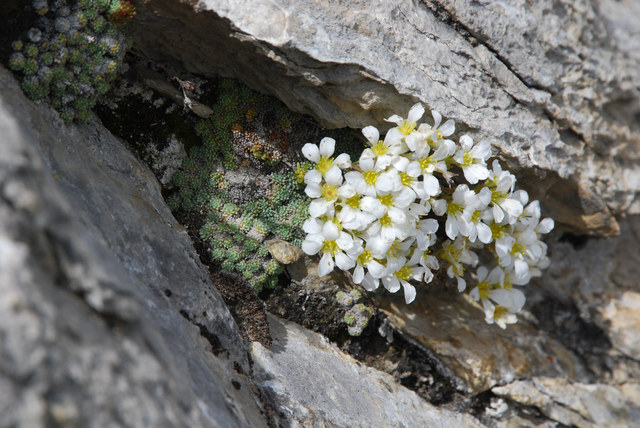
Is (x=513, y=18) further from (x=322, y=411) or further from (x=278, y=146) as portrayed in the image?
(x=322, y=411)

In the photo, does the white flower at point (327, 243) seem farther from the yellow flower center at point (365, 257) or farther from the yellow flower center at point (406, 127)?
the yellow flower center at point (406, 127)

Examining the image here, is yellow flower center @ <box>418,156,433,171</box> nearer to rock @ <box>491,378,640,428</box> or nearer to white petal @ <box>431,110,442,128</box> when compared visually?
white petal @ <box>431,110,442,128</box>

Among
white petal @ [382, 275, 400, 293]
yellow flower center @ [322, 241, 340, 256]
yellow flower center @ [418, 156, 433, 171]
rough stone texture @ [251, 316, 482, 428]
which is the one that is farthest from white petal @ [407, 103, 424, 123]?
rough stone texture @ [251, 316, 482, 428]

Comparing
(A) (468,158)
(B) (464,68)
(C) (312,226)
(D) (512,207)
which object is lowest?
(C) (312,226)

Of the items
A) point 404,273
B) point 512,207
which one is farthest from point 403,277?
point 512,207

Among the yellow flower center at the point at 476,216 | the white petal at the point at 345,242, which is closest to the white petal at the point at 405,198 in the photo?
the white petal at the point at 345,242

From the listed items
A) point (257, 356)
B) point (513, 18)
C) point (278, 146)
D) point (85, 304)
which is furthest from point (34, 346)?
point (513, 18)

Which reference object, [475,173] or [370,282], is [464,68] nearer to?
[475,173]
